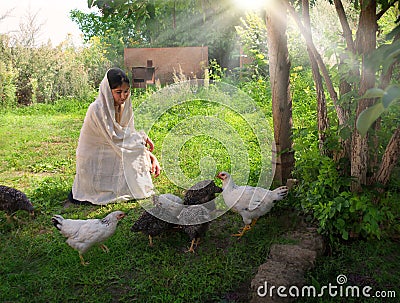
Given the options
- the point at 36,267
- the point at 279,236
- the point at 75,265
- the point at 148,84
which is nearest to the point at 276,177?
the point at 279,236

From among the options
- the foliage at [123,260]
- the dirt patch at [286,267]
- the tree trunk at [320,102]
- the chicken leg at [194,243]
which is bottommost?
the foliage at [123,260]

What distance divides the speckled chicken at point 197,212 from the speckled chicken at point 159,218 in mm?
76

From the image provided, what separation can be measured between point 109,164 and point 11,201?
113cm

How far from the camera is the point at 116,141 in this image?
4.79 m

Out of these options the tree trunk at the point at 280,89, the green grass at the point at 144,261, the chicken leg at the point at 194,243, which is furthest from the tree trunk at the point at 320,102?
the chicken leg at the point at 194,243

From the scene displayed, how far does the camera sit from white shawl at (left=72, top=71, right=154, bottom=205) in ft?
15.7

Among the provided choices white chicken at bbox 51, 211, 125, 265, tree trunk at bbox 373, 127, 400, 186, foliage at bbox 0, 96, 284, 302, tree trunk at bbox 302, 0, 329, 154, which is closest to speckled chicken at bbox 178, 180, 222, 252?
foliage at bbox 0, 96, 284, 302

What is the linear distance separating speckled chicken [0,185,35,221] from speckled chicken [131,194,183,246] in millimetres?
1294

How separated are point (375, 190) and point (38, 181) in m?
4.16

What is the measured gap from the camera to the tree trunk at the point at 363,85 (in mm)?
3004

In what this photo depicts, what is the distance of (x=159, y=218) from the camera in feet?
11.9

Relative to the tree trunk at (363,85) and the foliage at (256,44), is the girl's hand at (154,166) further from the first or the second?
the foliage at (256,44)

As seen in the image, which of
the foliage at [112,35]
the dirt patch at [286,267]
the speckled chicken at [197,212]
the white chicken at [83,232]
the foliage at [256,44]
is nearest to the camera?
the dirt patch at [286,267]

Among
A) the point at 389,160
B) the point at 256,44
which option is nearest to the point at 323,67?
the point at 389,160
